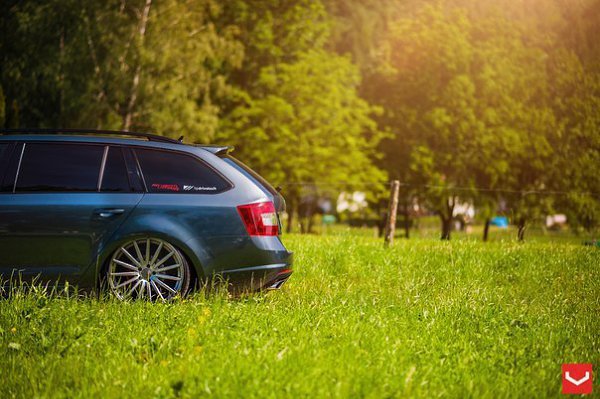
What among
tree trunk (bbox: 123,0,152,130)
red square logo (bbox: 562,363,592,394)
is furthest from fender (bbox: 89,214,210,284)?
tree trunk (bbox: 123,0,152,130)

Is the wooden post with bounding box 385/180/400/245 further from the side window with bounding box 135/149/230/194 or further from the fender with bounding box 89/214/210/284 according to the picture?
the fender with bounding box 89/214/210/284

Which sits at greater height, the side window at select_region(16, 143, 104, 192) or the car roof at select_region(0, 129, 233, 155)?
the car roof at select_region(0, 129, 233, 155)

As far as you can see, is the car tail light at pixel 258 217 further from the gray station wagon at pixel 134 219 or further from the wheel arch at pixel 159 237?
the wheel arch at pixel 159 237

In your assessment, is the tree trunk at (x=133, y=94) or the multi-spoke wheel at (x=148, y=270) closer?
the multi-spoke wheel at (x=148, y=270)

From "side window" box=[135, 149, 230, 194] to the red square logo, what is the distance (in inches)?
146

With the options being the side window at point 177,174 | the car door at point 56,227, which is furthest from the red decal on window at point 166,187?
the car door at point 56,227

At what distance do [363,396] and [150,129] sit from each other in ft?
87.8

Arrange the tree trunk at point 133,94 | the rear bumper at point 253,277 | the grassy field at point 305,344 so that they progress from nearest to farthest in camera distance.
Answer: the grassy field at point 305,344 → the rear bumper at point 253,277 → the tree trunk at point 133,94

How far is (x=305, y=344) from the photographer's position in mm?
6242

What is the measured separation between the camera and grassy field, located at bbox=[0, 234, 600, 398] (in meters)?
5.43

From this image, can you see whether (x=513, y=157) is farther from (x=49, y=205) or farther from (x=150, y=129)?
(x=49, y=205)

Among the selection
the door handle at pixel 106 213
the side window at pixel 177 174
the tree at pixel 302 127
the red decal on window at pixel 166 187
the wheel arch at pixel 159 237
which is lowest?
the wheel arch at pixel 159 237

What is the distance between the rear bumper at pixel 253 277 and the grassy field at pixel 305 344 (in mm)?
174

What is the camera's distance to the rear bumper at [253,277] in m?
7.91
